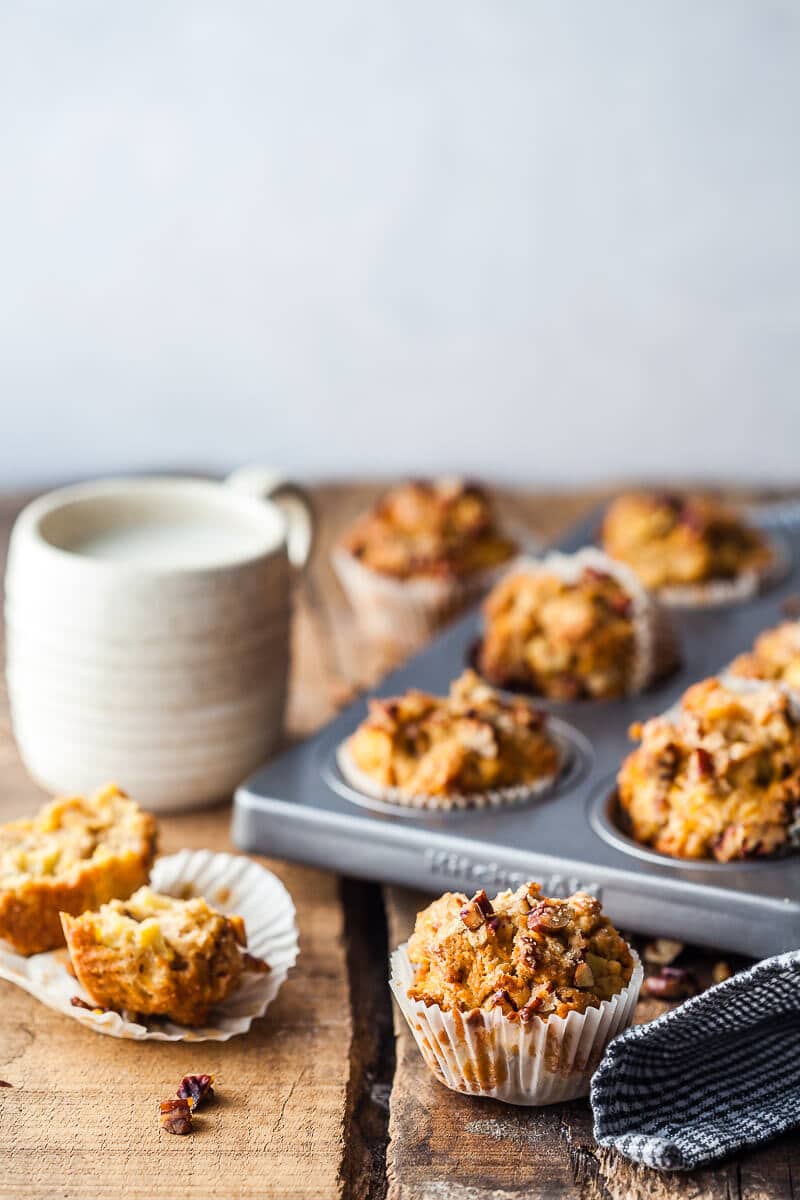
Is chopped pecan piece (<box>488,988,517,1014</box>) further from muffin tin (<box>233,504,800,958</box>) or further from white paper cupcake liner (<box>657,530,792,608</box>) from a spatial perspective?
white paper cupcake liner (<box>657,530,792,608</box>)

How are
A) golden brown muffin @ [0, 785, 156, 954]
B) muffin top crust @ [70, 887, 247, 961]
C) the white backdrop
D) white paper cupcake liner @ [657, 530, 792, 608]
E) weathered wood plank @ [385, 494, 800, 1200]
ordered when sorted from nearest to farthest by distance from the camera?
weathered wood plank @ [385, 494, 800, 1200] → muffin top crust @ [70, 887, 247, 961] → golden brown muffin @ [0, 785, 156, 954] → white paper cupcake liner @ [657, 530, 792, 608] → the white backdrop

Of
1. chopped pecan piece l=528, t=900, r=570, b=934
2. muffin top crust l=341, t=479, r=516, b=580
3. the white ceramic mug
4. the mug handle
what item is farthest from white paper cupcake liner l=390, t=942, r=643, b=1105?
muffin top crust l=341, t=479, r=516, b=580

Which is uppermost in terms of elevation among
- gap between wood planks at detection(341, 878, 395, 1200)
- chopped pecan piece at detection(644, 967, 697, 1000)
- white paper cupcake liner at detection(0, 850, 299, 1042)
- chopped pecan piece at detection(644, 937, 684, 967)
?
white paper cupcake liner at detection(0, 850, 299, 1042)

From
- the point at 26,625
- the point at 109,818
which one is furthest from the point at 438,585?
the point at 109,818

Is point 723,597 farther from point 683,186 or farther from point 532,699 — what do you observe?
point 683,186

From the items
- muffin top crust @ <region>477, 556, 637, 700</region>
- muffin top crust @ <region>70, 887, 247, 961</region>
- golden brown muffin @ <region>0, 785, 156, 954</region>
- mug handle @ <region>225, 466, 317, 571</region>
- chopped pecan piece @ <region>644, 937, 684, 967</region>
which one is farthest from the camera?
mug handle @ <region>225, 466, 317, 571</region>

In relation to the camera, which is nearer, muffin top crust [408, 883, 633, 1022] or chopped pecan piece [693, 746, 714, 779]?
muffin top crust [408, 883, 633, 1022]

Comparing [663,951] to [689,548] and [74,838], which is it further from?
[689,548]
